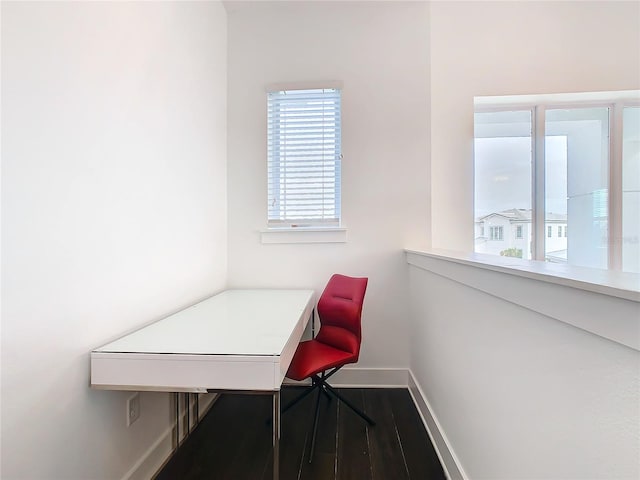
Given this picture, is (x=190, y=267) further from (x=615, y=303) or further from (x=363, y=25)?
(x=363, y=25)

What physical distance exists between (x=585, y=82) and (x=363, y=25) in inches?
72.0

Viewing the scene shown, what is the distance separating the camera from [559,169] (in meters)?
2.43

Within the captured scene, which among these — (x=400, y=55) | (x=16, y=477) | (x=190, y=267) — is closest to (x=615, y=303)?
(x=16, y=477)

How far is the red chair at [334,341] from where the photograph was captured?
63.6 inches

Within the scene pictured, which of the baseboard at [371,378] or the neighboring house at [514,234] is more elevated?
the neighboring house at [514,234]

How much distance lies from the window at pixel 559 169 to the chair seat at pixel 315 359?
152 centimetres

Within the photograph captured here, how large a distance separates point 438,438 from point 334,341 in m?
0.74

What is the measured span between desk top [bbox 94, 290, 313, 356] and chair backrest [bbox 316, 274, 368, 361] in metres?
0.17

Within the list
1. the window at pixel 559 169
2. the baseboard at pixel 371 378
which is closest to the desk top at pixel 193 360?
the baseboard at pixel 371 378

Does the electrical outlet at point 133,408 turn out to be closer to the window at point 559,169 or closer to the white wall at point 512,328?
the white wall at point 512,328

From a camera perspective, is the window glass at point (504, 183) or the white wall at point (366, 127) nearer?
the white wall at point (366, 127)

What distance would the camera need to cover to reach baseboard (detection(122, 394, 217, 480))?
1.29 m

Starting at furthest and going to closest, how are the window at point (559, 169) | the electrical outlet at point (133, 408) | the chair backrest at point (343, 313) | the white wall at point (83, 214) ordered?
the window at point (559, 169)
the chair backrest at point (343, 313)
the electrical outlet at point (133, 408)
the white wall at point (83, 214)

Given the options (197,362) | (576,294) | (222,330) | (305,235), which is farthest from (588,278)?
(305,235)
